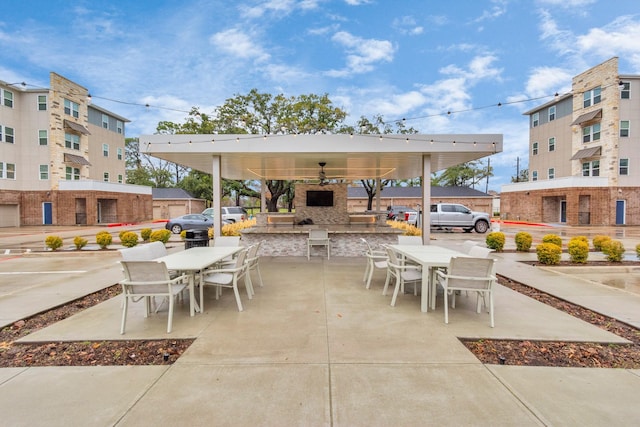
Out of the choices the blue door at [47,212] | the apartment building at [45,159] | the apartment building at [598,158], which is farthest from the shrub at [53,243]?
the apartment building at [598,158]

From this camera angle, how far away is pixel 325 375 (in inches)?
115

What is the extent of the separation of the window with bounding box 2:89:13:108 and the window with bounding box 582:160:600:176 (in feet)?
151

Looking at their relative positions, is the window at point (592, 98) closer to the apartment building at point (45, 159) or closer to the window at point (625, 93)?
the window at point (625, 93)

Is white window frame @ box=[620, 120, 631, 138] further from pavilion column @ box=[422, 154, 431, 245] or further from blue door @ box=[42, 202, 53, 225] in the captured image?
blue door @ box=[42, 202, 53, 225]

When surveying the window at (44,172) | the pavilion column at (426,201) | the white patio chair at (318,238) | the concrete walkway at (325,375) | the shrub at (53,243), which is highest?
the window at (44,172)

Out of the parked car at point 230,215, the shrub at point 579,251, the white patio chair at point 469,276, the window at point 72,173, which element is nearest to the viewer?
the white patio chair at point 469,276

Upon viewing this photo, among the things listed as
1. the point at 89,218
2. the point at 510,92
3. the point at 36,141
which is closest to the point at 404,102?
the point at 510,92

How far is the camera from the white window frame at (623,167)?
24.3 metres

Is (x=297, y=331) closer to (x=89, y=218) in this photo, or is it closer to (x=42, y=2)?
(x=42, y=2)

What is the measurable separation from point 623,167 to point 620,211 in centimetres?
341

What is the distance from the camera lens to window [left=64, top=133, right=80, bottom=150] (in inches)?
1019

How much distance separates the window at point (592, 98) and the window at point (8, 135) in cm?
4496

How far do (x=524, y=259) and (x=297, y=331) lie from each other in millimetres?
8384

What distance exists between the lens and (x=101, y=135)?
2978cm
